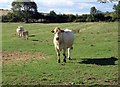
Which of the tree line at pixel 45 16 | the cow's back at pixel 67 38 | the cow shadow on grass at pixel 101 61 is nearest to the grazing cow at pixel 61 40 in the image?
the cow's back at pixel 67 38

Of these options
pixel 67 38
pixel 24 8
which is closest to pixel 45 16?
pixel 24 8

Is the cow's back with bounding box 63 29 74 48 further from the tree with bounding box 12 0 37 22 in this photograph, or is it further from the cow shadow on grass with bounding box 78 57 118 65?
the tree with bounding box 12 0 37 22

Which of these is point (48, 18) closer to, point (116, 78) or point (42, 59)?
point (42, 59)

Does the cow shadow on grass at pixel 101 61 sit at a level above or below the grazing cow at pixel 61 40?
below

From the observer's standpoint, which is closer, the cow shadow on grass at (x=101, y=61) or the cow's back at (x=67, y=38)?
the cow shadow on grass at (x=101, y=61)

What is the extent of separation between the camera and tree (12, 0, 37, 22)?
308 feet

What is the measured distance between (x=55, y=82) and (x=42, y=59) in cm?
771

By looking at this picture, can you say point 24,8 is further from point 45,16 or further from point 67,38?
point 67,38

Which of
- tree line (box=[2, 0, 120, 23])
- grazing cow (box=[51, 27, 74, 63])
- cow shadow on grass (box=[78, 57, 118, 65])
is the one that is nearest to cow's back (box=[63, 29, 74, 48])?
grazing cow (box=[51, 27, 74, 63])

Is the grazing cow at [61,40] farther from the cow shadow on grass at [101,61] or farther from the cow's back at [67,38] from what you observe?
the cow shadow on grass at [101,61]

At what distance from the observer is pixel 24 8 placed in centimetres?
9944

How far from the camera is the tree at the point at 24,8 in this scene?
9383cm

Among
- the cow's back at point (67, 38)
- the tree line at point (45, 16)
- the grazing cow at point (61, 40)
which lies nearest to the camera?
the grazing cow at point (61, 40)

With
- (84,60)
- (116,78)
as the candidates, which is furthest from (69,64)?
(116,78)
